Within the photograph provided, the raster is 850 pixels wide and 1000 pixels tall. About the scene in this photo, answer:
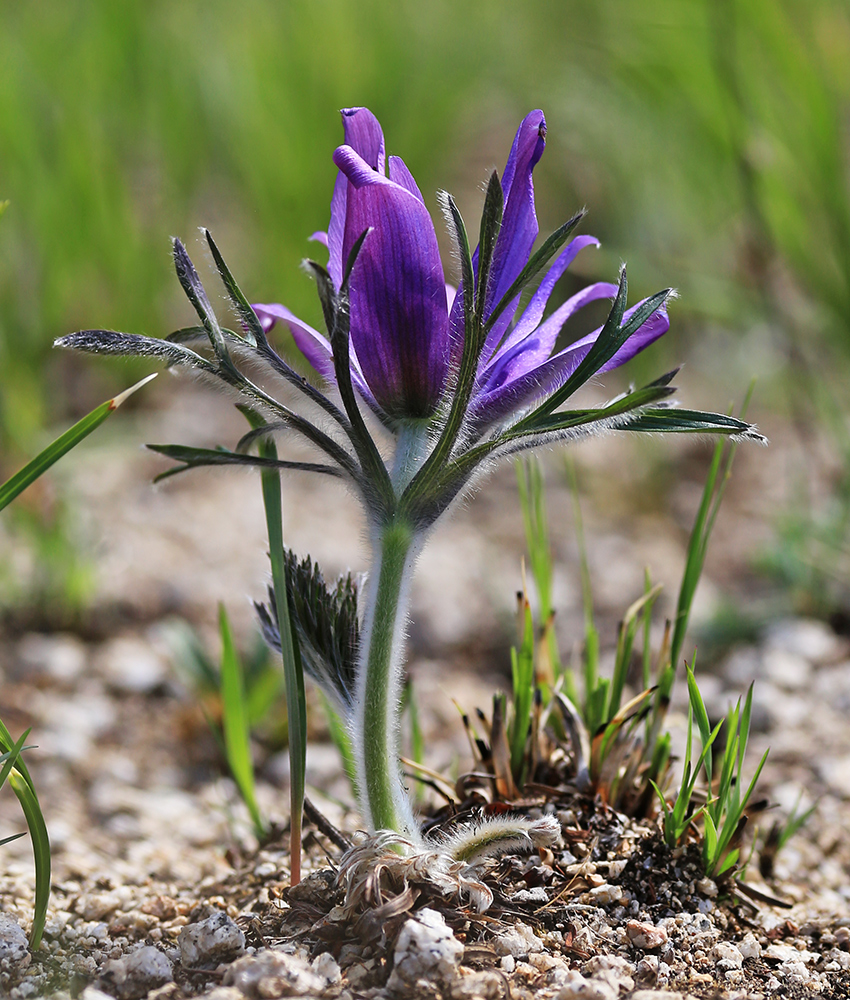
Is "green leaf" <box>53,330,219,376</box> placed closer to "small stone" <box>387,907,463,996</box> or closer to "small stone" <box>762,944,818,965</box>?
"small stone" <box>387,907,463,996</box>

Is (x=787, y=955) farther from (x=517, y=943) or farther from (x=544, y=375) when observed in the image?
(x=544, y=375)

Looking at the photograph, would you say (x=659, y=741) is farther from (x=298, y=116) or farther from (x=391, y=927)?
(x=298, y=116)

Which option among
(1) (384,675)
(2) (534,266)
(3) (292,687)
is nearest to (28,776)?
(3) (292,687)

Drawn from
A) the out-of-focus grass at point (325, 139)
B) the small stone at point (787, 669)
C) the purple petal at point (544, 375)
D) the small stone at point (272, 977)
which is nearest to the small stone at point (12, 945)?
the small stone at point (272, 977)

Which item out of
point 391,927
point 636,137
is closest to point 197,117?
point 636,137

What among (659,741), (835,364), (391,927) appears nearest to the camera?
(391,927)

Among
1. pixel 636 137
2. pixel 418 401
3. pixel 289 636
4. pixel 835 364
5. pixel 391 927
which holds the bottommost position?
pixel 391 927

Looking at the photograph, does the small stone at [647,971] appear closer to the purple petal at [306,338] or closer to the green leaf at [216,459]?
the green leaf at [216,459]
